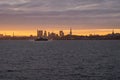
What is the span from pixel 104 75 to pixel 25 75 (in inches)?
514

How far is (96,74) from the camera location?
57.9 meters

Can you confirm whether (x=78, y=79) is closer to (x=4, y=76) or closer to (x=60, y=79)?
(x=60, y=79)

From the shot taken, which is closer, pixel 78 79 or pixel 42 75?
pixel 78 79

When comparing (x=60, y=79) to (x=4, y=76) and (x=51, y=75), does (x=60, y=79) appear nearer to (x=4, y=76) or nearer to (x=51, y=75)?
(x=51, y=75)

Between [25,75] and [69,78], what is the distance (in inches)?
308

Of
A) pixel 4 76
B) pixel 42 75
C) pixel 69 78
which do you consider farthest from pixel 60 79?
pixel 4 76

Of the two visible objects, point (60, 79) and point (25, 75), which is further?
point (25, 75)

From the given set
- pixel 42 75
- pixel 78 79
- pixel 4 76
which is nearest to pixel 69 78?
pixel 78 79

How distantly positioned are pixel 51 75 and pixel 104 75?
8.77 m

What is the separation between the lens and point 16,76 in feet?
180

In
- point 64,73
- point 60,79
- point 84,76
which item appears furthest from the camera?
point 64,73

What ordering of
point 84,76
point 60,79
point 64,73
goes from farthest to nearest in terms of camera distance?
point 64,73 → point 84,76 → point 60,79

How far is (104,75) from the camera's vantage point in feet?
185

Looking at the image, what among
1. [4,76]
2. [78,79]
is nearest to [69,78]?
[78,79]
